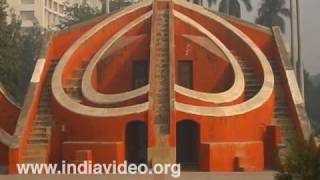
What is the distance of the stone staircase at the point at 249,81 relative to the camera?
17625mm

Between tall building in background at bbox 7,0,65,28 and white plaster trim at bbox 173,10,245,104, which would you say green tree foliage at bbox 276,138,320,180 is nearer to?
white plaster trim at bbox 173,10,245,104

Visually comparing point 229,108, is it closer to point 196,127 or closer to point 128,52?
point 196,127

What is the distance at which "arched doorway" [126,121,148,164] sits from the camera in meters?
16.5

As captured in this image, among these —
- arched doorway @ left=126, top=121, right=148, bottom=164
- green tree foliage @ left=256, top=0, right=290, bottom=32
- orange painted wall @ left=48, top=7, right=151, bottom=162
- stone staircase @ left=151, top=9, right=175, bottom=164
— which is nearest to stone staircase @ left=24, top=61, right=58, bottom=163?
orange painted wall @ left=48, top=7, right=151, bottom=162

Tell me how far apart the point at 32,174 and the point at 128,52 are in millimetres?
5100

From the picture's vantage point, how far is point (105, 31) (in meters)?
19.5

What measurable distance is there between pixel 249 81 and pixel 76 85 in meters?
5.33

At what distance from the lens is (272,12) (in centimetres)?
4425

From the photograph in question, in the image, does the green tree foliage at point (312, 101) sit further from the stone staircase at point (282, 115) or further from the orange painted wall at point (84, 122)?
the orange painted wall at point (84, 122)

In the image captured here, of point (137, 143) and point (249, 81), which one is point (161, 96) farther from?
point (249, 81)

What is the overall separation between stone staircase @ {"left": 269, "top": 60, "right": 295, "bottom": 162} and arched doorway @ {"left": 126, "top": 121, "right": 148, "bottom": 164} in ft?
12.4

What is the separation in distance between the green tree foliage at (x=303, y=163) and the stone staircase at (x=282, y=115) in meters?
8.18

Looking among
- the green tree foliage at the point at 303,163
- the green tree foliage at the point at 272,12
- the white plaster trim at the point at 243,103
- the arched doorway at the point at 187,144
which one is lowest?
the arched doorway at the point at 187,144

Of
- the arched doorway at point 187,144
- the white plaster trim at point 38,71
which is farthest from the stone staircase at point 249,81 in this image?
the white plaster trim at point 38,71
